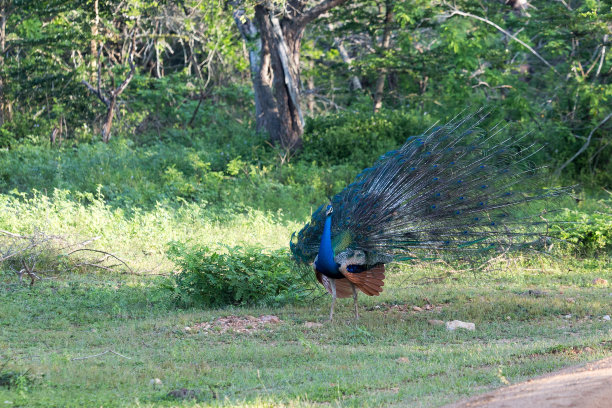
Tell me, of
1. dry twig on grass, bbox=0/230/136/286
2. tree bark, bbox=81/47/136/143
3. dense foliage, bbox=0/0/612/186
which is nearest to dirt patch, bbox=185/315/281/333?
dry twig on grass, bbox=0/230/136/286

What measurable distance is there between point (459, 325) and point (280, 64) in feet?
32.7

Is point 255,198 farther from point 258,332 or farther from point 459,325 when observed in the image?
point 459,325

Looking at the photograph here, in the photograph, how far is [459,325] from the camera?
7.18 meters

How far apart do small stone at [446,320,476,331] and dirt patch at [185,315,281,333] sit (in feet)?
5.84

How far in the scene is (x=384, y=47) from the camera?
17.7m

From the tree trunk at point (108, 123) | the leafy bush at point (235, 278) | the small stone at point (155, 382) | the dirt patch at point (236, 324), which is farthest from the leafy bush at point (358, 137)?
the small stone at point (155, 382)

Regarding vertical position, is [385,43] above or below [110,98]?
above

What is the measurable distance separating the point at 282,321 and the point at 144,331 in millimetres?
1448

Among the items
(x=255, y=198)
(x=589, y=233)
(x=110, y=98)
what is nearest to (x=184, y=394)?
(x=589, y=233)

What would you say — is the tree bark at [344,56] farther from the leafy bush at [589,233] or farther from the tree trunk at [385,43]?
the leafy bush at [589,233]

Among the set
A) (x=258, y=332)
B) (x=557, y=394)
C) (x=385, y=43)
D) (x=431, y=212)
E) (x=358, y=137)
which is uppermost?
(x=385, y=43)

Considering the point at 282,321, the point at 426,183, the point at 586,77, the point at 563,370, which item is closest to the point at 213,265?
the point at 282,321

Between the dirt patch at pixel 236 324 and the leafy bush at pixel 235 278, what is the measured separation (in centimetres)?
60

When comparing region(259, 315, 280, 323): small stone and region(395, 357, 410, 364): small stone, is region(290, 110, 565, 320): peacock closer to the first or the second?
region(259, 315, 280, 323): small stone
